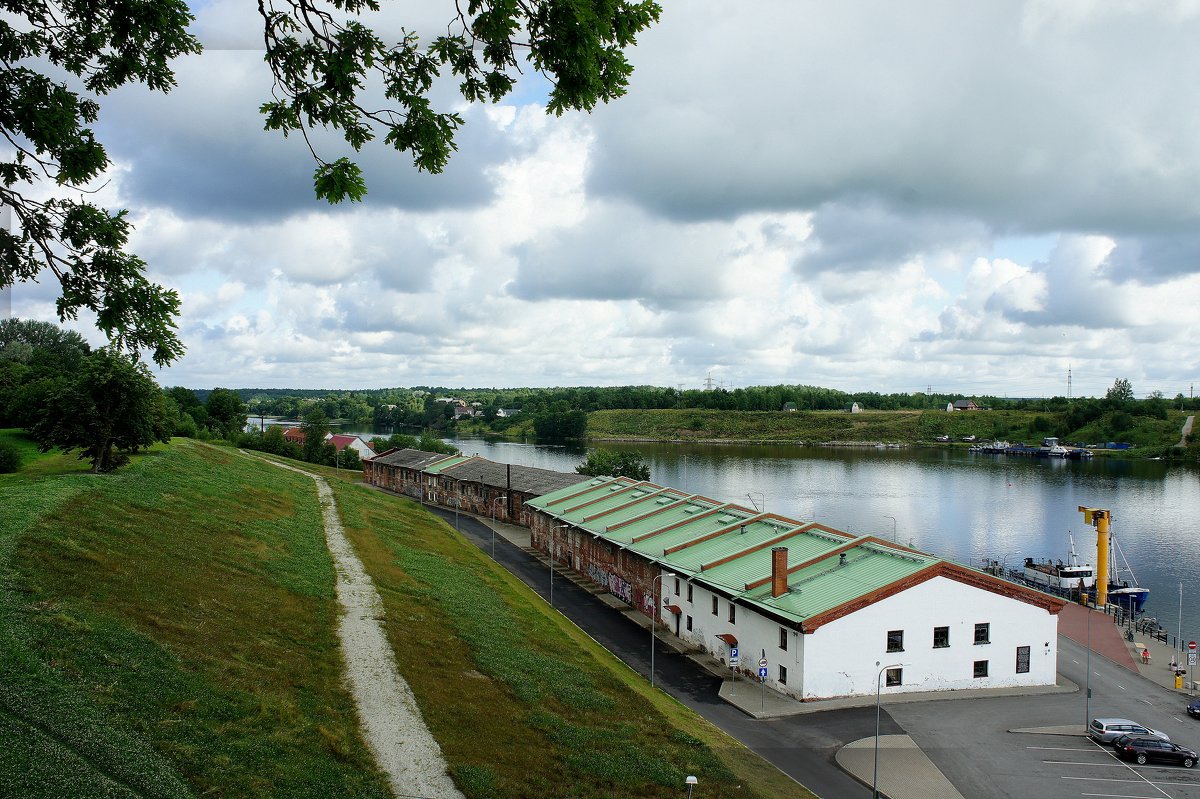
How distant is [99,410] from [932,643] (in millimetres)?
53950

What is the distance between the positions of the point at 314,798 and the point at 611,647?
2755 centimetres

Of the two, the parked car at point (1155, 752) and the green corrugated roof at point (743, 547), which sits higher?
the green corrugated roof at point (743, 547)

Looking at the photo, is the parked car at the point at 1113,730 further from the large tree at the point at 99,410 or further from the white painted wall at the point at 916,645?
the large tree at the point at 99,410

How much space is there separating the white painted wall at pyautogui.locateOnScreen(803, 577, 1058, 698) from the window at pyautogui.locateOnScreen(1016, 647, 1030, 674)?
22cm

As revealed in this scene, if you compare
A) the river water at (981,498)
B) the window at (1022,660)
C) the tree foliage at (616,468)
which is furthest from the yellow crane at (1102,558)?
the tree foliage at (616,468)

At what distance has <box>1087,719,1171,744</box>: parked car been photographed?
1283 inches

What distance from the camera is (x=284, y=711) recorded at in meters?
22.8

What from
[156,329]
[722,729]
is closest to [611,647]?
[722,729]

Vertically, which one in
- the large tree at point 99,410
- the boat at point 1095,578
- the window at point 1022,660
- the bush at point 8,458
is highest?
the large tree at point 99,410

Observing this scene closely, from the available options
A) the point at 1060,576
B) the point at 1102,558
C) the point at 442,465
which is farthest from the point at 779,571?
the point at 442,465

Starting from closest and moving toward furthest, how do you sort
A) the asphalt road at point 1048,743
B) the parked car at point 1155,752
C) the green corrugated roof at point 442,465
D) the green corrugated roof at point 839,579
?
1. the asphalt road at point 1048,743
2. the parked car at point 1155,752
3. the green corrugated roof at point 839,579
4. the green corrugated roof at point 442,465

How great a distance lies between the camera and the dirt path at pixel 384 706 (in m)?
21.2

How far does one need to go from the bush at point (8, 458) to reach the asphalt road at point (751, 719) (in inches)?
1465

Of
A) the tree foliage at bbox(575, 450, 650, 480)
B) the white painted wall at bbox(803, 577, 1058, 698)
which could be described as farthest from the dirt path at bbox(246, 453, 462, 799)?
the tree foliage at bbox(575, 450, 650, 480)
